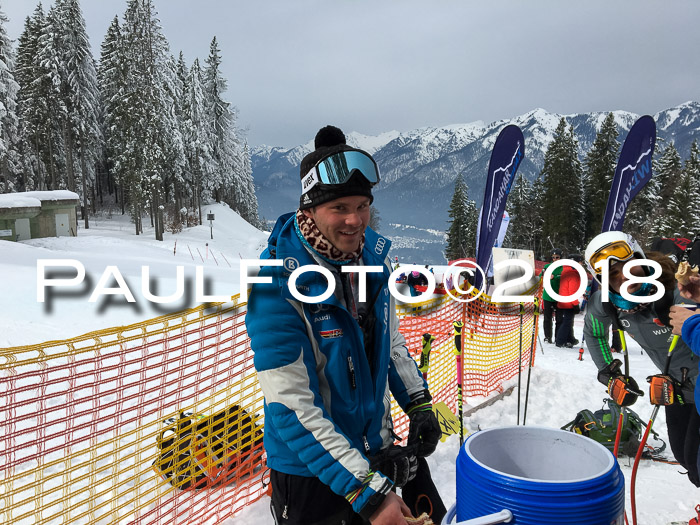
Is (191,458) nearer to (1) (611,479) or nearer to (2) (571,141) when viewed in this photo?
(1) (611,479)

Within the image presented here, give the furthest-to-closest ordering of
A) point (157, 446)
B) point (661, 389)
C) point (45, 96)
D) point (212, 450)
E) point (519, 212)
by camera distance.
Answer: point (519, 212) → point (45, 96) → point (157, 446) → point (212, 450) → point (661, 389)

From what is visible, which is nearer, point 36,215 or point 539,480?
point 539,480

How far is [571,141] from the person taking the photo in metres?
45.9

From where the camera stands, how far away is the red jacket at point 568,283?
10.7m

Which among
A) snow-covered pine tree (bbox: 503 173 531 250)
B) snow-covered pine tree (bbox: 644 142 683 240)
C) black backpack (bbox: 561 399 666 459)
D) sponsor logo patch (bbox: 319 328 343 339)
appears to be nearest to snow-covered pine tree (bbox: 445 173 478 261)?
snow-covered pine tree (bbox: 503 173 531 250)

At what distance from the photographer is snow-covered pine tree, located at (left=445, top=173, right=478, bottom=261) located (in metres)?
53.2

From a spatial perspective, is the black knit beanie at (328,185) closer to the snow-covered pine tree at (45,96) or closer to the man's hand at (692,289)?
the man's hand at (692,289)

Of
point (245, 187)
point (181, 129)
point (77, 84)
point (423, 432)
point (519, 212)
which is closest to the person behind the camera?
point (423, 432)

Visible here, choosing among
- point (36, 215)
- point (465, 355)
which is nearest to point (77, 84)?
point (36, 215)

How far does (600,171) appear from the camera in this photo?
148ft

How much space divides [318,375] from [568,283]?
35.1 feet

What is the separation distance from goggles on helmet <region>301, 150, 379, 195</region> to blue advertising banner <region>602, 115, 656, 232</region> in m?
10.4

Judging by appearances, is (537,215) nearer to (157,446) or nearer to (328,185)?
(157,446)

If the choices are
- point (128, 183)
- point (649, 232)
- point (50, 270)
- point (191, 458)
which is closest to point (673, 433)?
point (191, 458)
